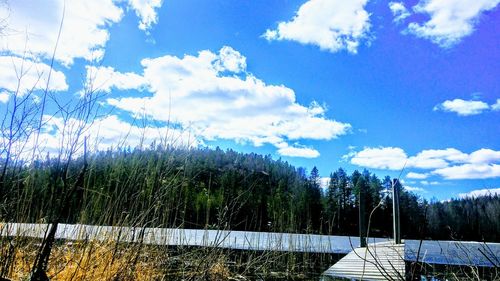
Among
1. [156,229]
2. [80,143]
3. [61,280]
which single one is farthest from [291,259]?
[80,143]

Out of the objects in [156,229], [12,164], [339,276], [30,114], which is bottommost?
[339,276]

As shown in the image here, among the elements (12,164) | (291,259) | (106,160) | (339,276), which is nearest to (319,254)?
(291,259)

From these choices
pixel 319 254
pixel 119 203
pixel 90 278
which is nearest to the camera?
pixel 90 278

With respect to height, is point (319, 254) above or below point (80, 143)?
below

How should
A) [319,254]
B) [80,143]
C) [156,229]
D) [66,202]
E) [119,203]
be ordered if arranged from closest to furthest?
[66,202], [80,143], [119,203], [156,229], [319,254]

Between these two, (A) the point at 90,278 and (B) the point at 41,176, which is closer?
(A) the point at 90,278

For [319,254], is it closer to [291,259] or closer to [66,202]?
[291,259]

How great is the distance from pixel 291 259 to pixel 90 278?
9087 millimetres

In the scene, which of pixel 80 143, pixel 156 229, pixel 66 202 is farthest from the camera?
pixel 156 229

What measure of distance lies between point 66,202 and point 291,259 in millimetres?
10526

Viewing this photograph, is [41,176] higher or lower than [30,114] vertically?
lower

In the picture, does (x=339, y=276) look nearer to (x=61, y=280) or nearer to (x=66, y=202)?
(x=61, y=280)

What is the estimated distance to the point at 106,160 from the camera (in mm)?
4602

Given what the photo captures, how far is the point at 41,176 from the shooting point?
171 inches
